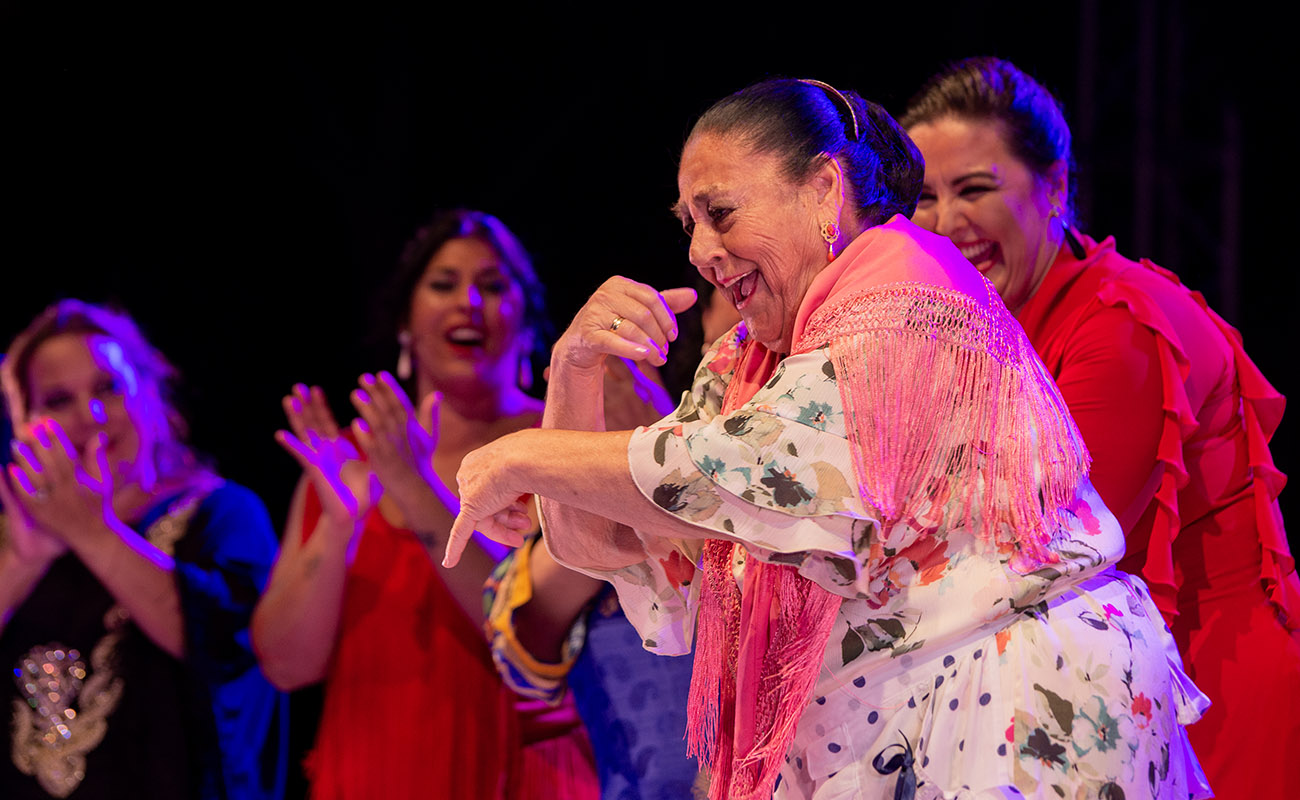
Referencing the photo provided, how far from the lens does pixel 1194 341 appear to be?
194cm

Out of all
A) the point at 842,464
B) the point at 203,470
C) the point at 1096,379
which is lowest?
the point at 203,470

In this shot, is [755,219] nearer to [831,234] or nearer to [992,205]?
[831,234]

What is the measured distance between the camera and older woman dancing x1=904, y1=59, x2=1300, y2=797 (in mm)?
1837

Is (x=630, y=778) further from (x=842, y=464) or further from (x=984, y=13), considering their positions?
(x=984, y=13)

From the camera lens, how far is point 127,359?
3.27 meters

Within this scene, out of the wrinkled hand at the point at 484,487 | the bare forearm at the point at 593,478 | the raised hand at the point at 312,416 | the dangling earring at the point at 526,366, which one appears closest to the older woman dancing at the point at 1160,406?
the bare forearm at the point at 593,478

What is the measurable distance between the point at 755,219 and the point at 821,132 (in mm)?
138

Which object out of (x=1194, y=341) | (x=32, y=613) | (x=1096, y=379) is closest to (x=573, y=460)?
(x=1096, y=379)

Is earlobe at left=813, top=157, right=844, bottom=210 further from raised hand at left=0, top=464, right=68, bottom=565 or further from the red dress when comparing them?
raised hand at left=0, top=464, right=68, bottom=565

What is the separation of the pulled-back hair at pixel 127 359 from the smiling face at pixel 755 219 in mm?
2162

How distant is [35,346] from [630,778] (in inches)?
81.9

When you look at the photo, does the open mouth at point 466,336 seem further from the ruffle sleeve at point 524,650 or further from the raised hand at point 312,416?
the ruffle sleeve at point 524,650

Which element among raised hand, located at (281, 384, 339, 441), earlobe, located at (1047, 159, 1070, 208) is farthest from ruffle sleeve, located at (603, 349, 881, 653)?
raised hand, located at (281, 384, 339, 441)

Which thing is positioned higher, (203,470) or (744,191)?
(744,191)
